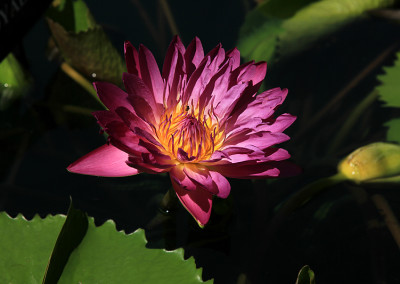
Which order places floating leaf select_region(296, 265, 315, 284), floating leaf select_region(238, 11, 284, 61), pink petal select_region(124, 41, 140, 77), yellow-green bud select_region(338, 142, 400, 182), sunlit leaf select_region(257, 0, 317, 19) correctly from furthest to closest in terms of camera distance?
1. sunlit leaf select_region(257, 0, 317, 19)
2. floating leaf select_region(238, 11, 284, 61)
3. yellow-green bud select_region(338, 142, 400, 182)
4. pink petal select_region(124, 41, 140, 77)
5. floating leaf select_region(296, 265, 315, 284)

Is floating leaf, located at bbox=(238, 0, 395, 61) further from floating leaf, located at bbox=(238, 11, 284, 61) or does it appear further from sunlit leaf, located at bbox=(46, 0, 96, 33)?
sunlit leaf, located at bbox=(46, 0, 96, 33)

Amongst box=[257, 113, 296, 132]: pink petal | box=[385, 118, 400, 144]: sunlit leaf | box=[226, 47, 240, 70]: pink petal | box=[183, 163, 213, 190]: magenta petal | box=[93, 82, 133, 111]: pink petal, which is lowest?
box=[385, 118, 400, 144]: sunlit leaf

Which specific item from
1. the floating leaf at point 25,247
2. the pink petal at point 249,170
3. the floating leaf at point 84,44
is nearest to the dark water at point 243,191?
the floating leaf at point 84,44

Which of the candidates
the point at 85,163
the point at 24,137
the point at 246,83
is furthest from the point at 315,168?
the point at 24,137

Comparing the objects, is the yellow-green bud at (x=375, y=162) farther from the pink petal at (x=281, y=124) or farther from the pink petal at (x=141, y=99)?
the pink petal at (x=141, y=99)

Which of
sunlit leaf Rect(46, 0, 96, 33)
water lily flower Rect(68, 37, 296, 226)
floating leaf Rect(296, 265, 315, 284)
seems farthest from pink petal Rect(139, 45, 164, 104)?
sunlit leaf Rect(46, 0, 96, 33)

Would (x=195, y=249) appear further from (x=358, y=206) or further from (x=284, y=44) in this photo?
(x=284, y=44)

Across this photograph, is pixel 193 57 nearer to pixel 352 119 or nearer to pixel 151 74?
pixel 151 74
